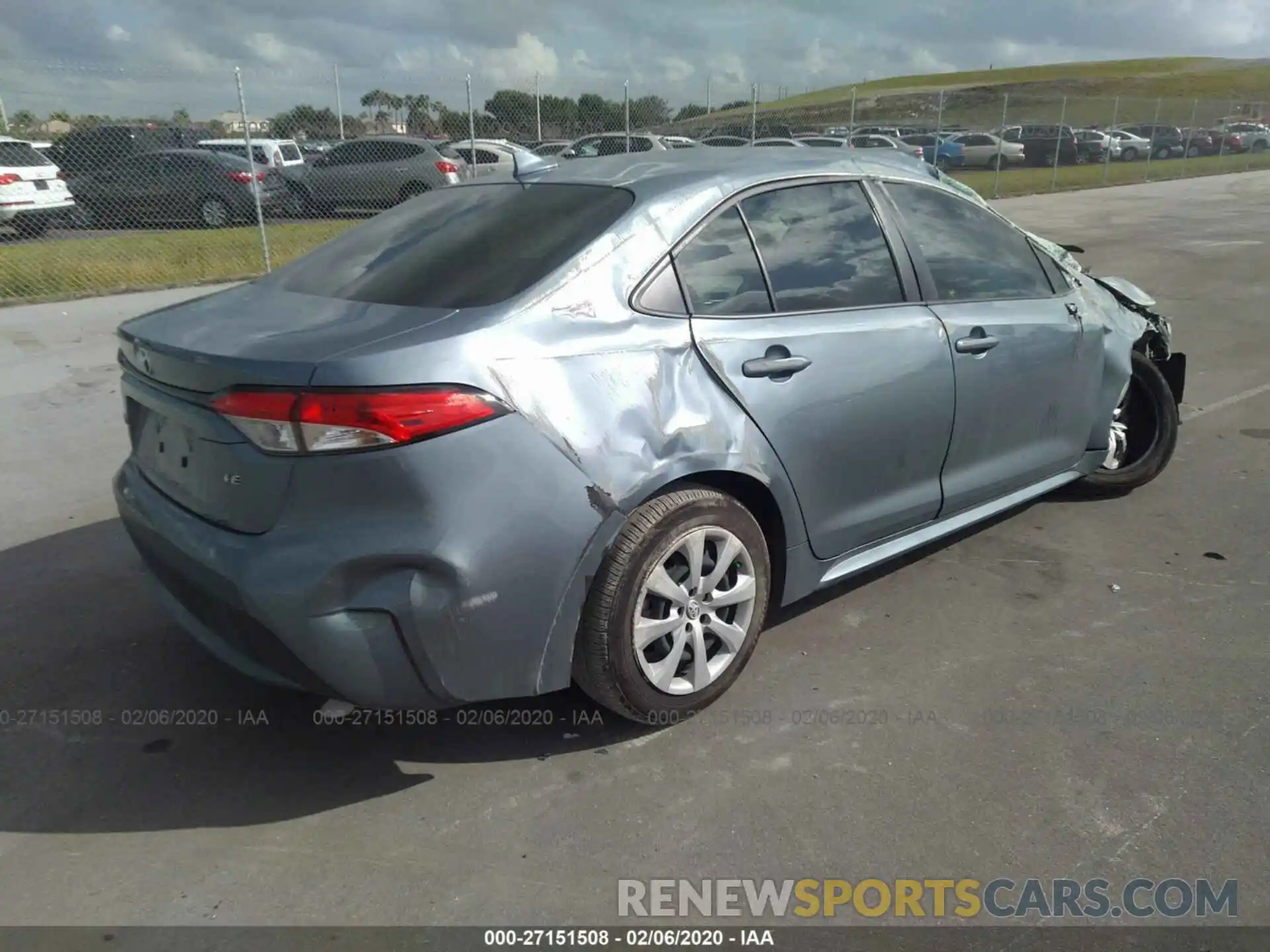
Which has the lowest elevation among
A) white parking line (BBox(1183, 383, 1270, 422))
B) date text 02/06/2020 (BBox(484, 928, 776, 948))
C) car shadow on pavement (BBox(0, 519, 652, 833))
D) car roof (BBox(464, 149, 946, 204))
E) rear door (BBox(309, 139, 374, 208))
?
date text 02/06/2020 (BBox(484, 928, 776, 948))

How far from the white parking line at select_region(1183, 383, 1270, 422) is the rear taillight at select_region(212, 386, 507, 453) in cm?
541

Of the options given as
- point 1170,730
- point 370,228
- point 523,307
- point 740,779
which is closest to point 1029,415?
point 1170,730

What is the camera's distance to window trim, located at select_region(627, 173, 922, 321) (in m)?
2.93

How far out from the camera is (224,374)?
8.29 ft

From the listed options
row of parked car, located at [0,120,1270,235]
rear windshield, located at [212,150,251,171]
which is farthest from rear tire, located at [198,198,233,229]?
rear windshield, located at [212,150,251,171]

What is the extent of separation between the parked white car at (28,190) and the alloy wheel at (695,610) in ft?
44.2

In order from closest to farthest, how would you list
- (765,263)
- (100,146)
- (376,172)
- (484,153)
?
(765,263) → (100,146) → (376,172) → (484,153)

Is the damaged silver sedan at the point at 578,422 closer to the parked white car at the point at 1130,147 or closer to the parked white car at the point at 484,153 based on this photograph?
the parked white car at the point at 484,153

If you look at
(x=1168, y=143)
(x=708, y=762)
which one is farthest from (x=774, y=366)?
(x=1168, y=143)

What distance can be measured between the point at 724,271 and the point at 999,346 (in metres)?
1.30

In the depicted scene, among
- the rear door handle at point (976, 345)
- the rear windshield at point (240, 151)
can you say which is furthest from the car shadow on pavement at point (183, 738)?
the rear windshield at point (240, 151)

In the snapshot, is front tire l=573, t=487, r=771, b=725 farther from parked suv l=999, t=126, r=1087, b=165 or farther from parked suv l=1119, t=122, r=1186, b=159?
parked suv l=1119, t=122, r=1186, b=159

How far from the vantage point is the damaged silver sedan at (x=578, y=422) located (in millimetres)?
2424

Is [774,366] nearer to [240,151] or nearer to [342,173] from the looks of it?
[342,173]
